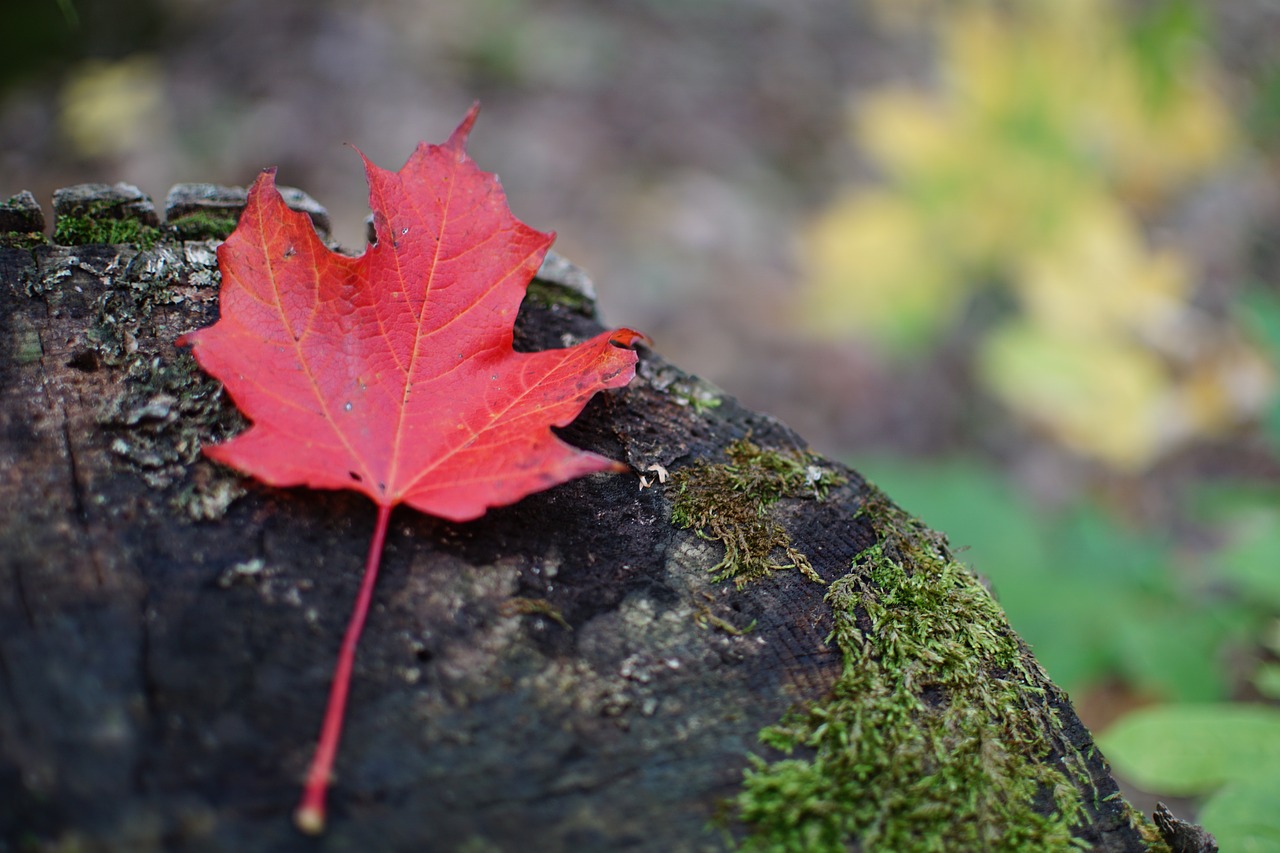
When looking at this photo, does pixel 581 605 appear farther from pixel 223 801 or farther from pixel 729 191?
pixel 729 191

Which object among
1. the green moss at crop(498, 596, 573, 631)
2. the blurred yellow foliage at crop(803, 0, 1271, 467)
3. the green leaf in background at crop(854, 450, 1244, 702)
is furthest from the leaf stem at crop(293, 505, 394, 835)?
the blurred yellow foliage at crop(803, 0, 1271, 467)

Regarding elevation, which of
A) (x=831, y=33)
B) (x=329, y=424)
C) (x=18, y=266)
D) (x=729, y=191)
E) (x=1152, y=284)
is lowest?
(x=329, y=424)

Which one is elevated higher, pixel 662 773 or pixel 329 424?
pixel 329 424

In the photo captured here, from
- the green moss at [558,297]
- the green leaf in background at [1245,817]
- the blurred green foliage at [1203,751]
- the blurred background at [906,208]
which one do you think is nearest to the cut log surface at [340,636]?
the green moss at [558,297]

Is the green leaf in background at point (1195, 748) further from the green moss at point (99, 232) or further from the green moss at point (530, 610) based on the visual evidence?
the green moss at point (99, 232)

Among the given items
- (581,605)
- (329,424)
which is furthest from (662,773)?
(329,424)

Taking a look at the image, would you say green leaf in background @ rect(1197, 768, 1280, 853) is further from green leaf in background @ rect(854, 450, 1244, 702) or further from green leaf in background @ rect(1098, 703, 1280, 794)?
green leaf in background @ rect(854, 450, 1244, 702)
